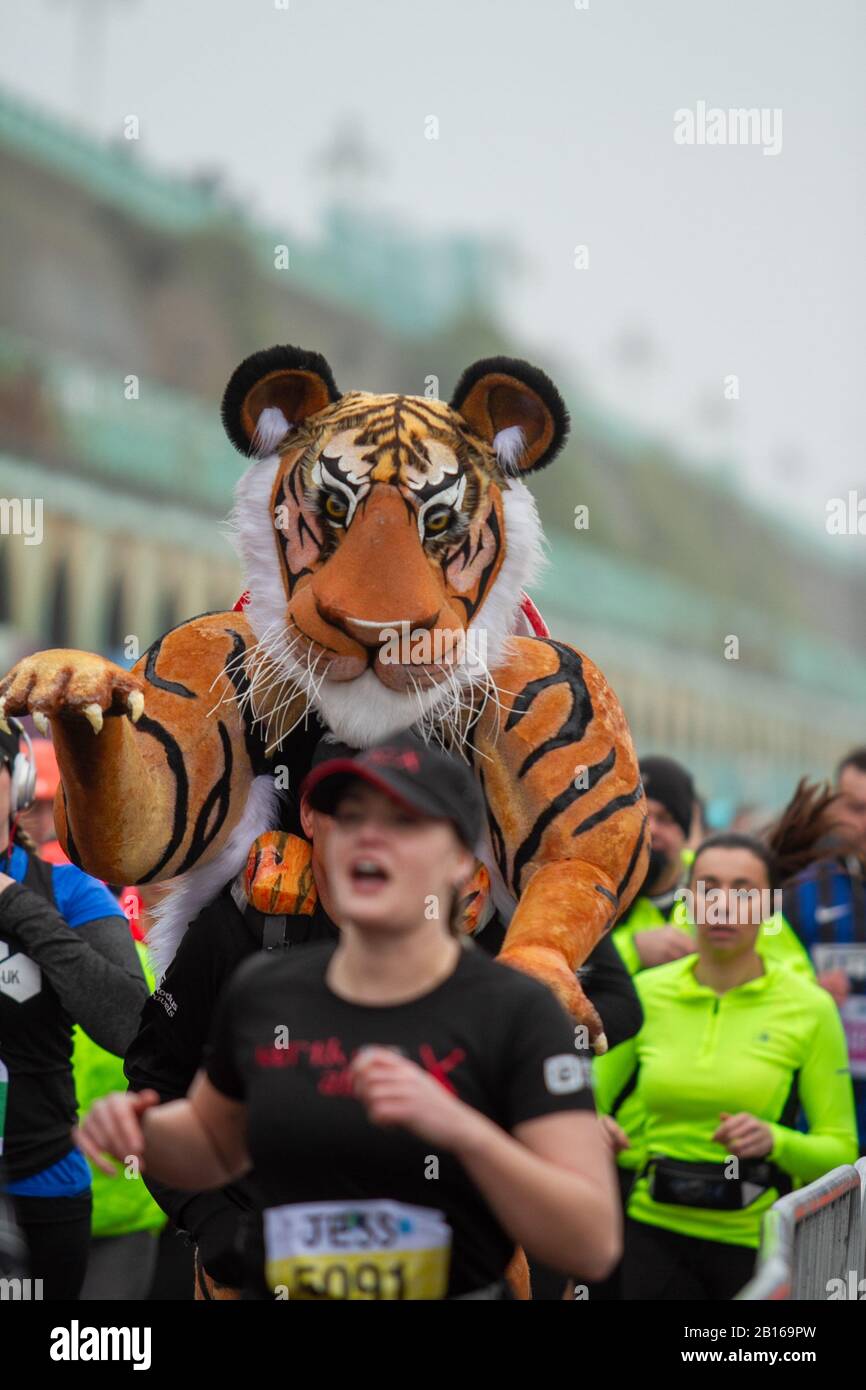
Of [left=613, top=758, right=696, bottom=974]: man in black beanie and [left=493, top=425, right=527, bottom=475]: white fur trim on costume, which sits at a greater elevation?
[left=493, top=425, right=527, bottom=475]: white fur trim on costume

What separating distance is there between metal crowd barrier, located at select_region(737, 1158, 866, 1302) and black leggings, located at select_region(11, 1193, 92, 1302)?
151cm

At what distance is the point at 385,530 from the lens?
341cm

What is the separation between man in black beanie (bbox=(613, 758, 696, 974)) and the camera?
19.1ft

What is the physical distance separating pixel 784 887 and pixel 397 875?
4094mm

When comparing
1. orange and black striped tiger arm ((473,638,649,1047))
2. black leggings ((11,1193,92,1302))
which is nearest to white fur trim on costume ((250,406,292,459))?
orange and black striped tiger arm ((473,638,649,1047))

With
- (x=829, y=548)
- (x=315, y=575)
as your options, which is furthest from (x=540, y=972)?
→ (x=829, y=548)

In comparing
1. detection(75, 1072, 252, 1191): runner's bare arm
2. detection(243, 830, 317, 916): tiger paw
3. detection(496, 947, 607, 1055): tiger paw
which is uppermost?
detection(243, 830, 317, 916): tiger paw

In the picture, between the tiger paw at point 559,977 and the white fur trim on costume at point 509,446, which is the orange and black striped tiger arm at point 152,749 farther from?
the tiger paw at point 559,977

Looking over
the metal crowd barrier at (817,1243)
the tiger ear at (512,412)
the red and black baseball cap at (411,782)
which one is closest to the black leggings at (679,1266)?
the metal crowd barrier at (817,1243)

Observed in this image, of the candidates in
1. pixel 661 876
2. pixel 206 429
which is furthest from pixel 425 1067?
pixel 206 429

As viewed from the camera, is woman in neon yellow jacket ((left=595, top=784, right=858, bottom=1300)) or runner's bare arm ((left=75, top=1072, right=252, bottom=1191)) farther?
woman in neon yellow jacket ((left=595, top=784, right=858, bottom=1300))

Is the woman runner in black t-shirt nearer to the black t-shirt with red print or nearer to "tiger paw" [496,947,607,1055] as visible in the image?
the black t-shirt with red print

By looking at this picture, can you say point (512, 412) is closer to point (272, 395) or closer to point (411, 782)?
point (272, 395)
